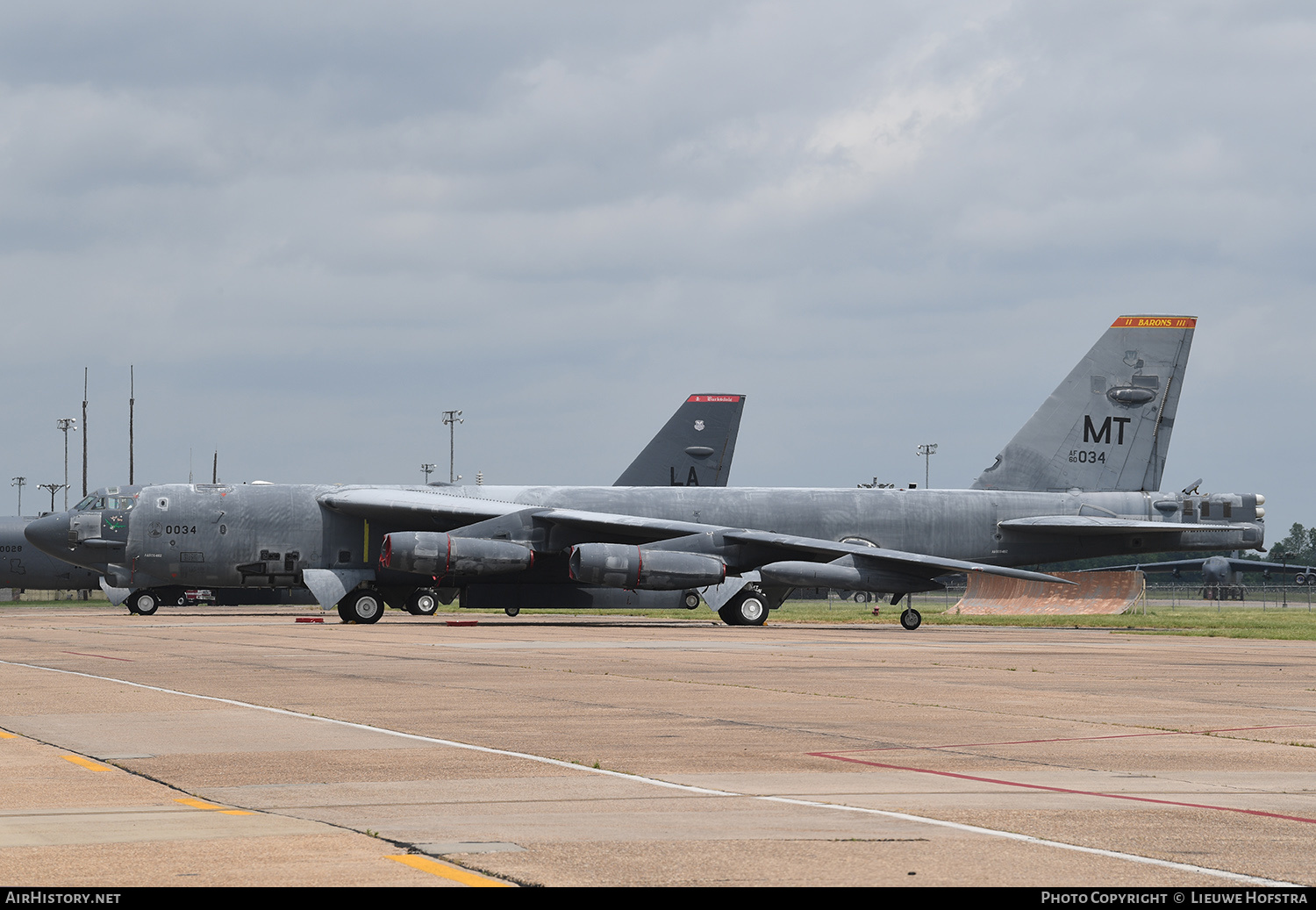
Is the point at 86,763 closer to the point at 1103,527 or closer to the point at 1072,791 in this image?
the point at 1072,791

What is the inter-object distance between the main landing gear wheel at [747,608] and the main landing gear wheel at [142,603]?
1772cm

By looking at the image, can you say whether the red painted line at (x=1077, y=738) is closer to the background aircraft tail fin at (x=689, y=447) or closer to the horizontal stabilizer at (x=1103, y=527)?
the horizontal stabilizer at (x=1103, y=527)

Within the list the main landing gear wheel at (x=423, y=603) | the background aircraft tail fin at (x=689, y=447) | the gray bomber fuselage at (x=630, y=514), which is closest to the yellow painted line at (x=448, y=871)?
the gray bomber fuselage at (x=630, y=514)

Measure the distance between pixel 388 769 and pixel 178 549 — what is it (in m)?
29.6

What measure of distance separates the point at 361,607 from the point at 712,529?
9314 millimetres

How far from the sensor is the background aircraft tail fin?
47625 mm

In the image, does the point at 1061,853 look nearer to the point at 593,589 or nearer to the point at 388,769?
the point at 388,769

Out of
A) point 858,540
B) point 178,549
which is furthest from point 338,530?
point 858,540

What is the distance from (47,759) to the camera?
10.4m

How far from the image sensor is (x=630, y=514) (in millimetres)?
38875

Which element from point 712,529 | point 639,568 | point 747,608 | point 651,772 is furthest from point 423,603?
point 651,772

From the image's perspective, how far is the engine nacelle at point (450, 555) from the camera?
117ft

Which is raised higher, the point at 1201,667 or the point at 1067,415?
the point at 1067,415

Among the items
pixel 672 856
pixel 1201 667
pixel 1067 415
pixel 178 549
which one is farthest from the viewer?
pixel 1067 415
